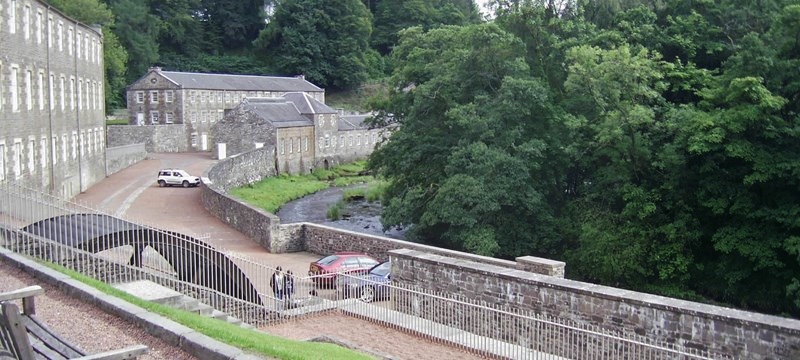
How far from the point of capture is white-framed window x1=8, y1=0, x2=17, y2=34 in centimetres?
2594

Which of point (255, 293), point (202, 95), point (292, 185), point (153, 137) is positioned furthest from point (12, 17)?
point (202, 95)

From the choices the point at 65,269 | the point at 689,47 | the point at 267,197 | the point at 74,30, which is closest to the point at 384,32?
the point at 267,197

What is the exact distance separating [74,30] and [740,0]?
29630 mm

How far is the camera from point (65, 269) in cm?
1338

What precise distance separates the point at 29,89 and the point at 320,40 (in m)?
66.7

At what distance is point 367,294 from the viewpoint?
57.1 feet

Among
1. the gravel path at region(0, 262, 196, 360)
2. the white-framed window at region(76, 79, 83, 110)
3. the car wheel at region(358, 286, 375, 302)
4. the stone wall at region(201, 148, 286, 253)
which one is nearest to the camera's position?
the gravel path at region(0, 262, 196, 360)

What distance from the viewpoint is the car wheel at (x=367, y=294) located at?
17.2 m

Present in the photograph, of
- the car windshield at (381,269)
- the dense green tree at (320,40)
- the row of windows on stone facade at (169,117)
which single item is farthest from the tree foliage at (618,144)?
the dense green tree at (320,40)

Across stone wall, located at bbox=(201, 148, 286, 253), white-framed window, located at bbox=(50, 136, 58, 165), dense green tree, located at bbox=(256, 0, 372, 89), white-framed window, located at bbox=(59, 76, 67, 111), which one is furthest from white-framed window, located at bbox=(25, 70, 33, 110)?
dense green tree, located at bbox=(256, 0, 372, 89)

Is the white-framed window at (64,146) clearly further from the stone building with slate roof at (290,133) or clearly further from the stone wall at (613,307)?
the stone wall at (613,307)

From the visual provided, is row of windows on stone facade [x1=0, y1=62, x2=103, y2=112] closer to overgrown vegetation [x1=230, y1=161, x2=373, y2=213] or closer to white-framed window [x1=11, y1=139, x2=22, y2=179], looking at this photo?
white-framed window [x1=11, y1=139, x2=22, y2=179]

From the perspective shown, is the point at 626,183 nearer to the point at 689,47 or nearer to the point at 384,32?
the point at 689,47

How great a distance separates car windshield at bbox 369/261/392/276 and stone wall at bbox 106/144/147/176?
3184 cm
